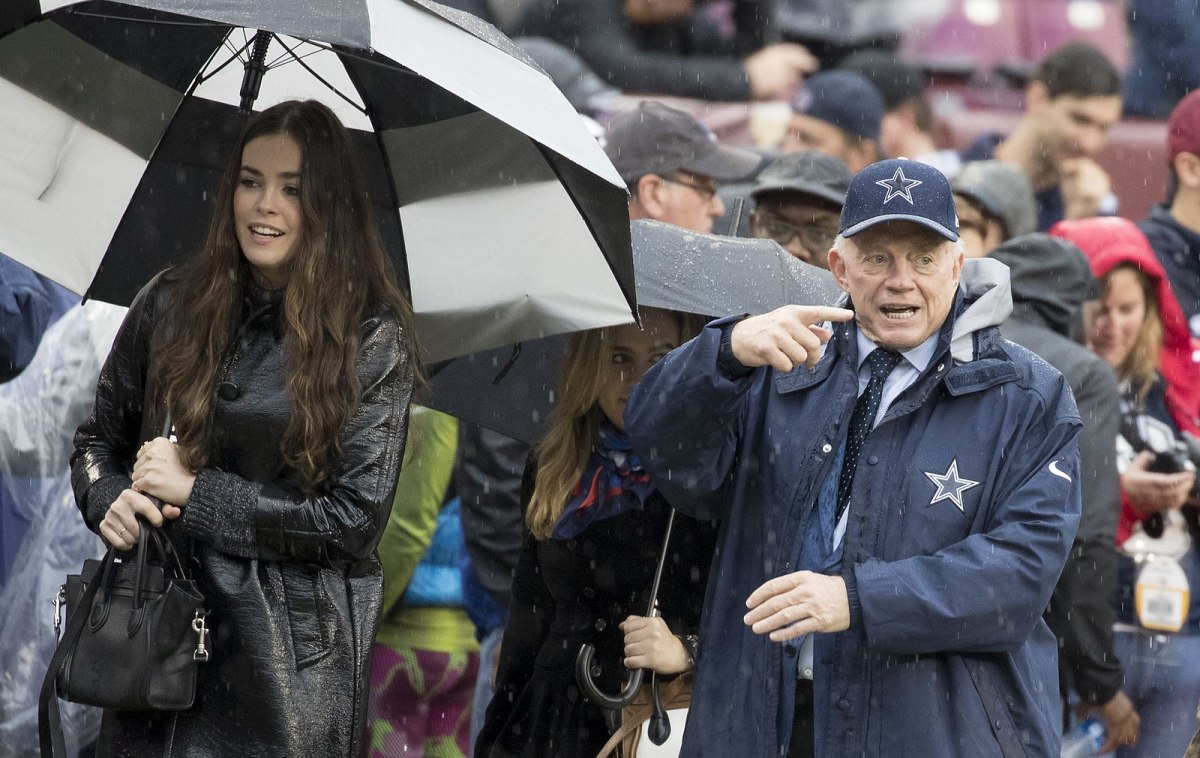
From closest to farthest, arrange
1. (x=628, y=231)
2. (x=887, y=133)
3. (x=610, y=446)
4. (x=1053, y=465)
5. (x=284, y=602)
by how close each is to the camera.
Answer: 1. (x=1053, y=465)
2. (x=284, y=602)
3. (x=628, y=231)
4. (x=610, y=446)
5. (x=887, y=133)

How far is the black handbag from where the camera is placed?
405 cm

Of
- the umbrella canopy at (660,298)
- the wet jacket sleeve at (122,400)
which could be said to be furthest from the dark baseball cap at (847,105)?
the wet jacket sleeve at (122,400)

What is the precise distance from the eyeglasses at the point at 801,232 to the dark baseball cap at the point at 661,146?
60cm

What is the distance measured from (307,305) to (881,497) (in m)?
1.47

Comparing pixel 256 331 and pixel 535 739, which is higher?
pixel 256 331

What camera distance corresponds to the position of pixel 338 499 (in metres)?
4.24

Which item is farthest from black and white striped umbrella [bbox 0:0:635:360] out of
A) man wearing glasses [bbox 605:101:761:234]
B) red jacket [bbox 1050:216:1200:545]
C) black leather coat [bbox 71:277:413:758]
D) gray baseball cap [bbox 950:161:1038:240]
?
gray baseball cap [bbox 950:161:1038:240]

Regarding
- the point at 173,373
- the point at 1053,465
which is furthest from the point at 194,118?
the point at 1053,465

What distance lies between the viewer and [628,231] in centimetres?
453

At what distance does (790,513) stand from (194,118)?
2.11 metres

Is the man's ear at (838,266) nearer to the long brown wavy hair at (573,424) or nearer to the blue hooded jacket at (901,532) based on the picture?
the blue hooded jacket at (901,532)

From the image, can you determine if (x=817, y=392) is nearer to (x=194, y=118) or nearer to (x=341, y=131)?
(x=341, y=131)

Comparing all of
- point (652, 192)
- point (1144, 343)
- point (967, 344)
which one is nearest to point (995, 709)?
point (967, 344)

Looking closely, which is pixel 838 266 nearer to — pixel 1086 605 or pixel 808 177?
pixel 1086 605
